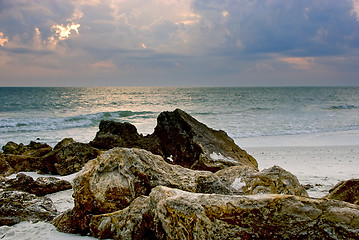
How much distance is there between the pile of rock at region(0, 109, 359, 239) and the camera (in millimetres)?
2074

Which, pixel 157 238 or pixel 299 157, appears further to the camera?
pixel 299 157

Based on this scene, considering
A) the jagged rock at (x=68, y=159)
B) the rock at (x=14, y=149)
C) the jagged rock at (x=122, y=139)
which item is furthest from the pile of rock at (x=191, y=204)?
the rock at (x=14, y=149)

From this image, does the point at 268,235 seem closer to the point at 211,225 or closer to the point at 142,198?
the point at 211,225

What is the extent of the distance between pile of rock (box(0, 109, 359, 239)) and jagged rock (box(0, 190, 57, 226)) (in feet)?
0.39

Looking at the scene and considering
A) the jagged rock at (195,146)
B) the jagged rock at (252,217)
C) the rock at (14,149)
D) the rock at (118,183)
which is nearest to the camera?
the jagged rock at (252,217)

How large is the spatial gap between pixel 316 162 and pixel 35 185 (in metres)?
8.19

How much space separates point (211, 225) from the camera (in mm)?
2240

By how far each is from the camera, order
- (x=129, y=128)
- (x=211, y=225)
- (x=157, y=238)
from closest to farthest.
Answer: (x=211, y=225), (x=157, y=238), (x=129, y=128)

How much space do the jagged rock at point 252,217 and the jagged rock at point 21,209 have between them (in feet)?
6.54

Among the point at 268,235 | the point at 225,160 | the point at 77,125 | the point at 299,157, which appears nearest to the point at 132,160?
the point at 268,235

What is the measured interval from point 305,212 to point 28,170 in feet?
23.2

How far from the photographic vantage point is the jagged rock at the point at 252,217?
200 centimetres

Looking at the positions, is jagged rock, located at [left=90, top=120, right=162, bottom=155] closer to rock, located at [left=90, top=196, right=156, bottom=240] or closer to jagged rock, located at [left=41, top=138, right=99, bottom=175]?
jagged rock, located at [left=41, top=138, right=99, bottom=175]

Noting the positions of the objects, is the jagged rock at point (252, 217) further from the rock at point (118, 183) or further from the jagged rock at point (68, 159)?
the jagged rock at point (68, 159)
